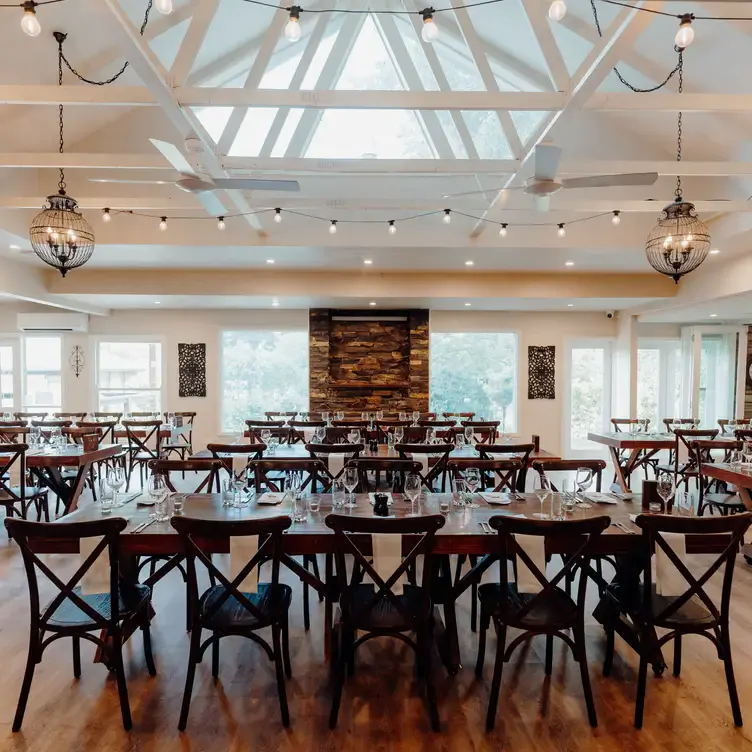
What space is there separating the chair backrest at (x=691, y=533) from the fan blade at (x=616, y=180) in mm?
2210

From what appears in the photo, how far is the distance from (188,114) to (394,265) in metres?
3.55

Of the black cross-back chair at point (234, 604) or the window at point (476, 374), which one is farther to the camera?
the window at point (476, 374)

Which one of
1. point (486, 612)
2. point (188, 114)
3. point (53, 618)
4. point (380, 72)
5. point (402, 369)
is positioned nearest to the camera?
point (53, 618)

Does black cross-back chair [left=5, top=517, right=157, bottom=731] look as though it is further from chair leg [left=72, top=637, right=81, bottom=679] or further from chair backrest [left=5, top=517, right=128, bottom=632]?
chair leg [left=72, top=637, right=81, bottom=679]

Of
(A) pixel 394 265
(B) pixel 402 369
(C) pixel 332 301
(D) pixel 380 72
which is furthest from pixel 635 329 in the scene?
(D) pixel 380 72

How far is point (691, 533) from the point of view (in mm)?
2068

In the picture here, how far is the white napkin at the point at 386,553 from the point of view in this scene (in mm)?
2279

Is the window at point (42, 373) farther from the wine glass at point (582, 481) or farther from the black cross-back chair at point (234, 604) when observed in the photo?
the wine glass at point (582, 481)

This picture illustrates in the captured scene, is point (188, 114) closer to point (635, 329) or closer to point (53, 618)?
point (53, 618)

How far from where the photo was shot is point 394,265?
6941mm

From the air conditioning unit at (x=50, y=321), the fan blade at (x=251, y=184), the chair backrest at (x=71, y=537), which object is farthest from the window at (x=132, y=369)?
the chair backrest at (x=71, y=537)

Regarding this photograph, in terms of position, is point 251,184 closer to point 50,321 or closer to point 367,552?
point 367,552

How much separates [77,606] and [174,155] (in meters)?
2.63

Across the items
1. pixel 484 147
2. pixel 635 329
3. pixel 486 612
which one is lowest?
pixel 486 612
